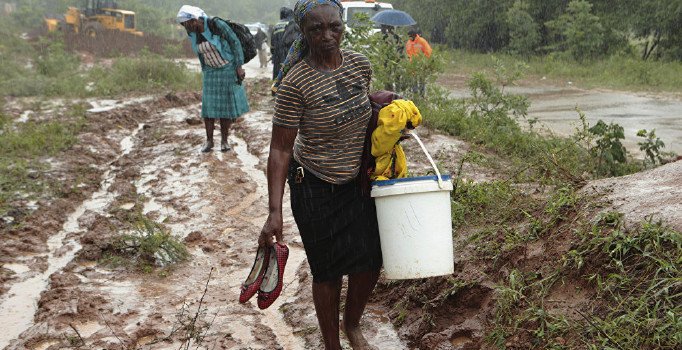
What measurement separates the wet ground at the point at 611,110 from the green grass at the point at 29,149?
5447mm

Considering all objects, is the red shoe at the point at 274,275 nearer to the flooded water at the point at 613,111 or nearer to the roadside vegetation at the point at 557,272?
the roadside vegetation at the point at 557,272

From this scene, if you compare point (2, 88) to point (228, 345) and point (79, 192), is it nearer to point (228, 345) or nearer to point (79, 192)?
point (79, 192)

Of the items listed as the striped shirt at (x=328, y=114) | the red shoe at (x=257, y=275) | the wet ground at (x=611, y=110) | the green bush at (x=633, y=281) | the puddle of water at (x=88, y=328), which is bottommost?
the puddle of water at (x=88, y=328)

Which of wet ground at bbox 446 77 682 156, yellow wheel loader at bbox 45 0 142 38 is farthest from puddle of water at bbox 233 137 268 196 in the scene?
yellow wheel loader at bbox 45 0 142 38

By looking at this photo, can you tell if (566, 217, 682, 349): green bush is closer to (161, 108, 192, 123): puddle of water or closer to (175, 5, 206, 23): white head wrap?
(175, 5, 206, 23): white head wrap

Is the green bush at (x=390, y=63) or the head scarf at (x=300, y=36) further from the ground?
the head scarf at (x=300, y=36)

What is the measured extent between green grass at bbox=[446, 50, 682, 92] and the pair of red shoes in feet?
35.7

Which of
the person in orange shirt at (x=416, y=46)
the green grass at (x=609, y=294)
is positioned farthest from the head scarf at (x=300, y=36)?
the person in orange shirt at (x=416, y=46)

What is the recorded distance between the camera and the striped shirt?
9.07 ft

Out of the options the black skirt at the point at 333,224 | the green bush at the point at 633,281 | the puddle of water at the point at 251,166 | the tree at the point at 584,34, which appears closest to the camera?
Answer: the green bush at the point at 633,281

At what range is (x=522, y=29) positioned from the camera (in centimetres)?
2133

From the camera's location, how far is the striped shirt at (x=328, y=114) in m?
2.76

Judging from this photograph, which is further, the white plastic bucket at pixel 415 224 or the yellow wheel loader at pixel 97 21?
the yellow wheel loader at pixel 97 21

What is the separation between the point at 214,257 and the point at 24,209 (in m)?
1.98
